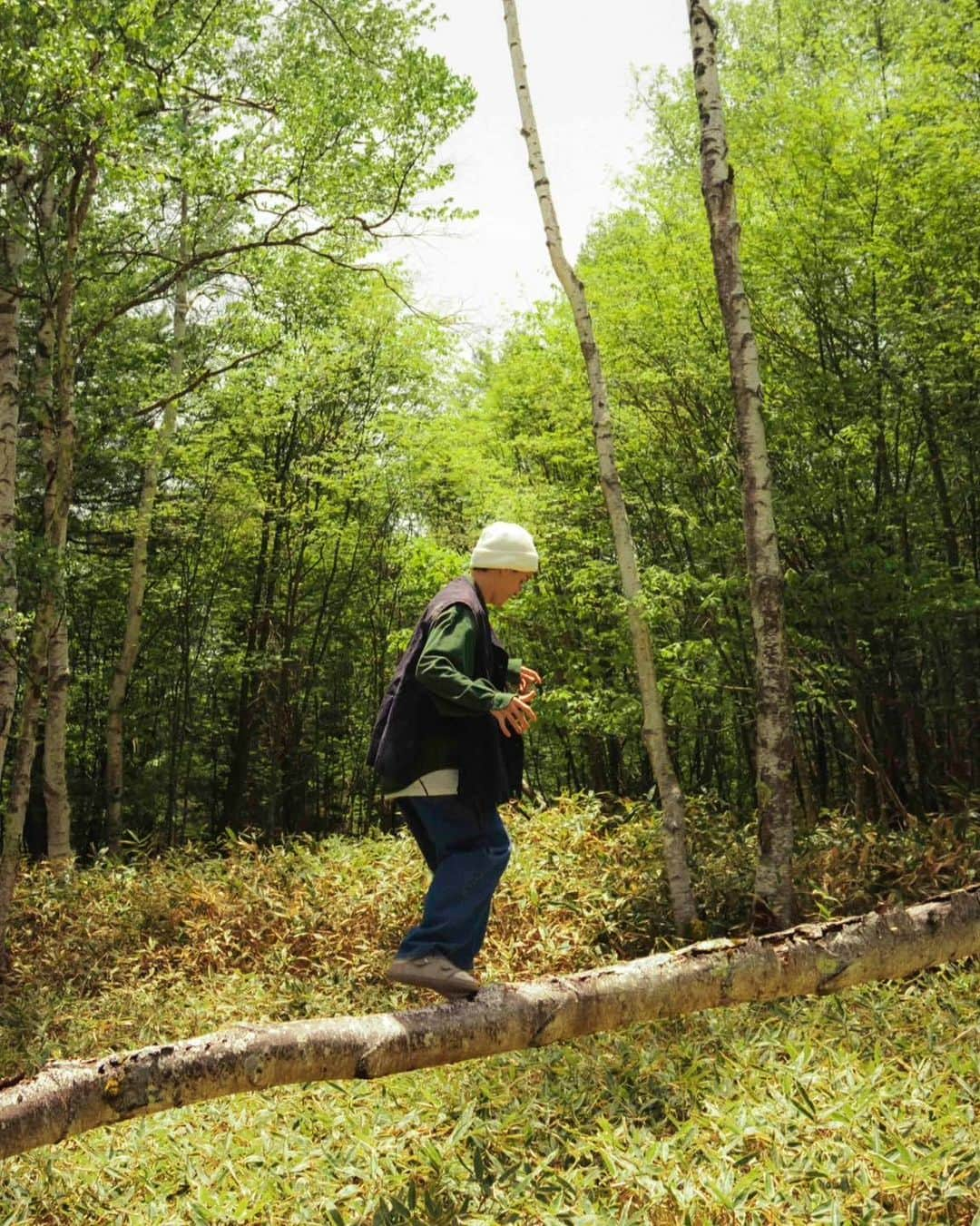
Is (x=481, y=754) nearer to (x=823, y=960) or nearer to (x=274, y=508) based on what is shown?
(x=823, y=960)

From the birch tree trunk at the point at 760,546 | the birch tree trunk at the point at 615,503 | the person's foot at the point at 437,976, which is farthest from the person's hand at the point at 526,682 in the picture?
the birch tree trunk at the point at 615,503

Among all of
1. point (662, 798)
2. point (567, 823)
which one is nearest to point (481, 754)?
point (662, 798)

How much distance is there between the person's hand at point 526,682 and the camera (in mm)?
3252

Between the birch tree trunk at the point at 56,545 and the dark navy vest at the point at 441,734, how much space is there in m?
4.16

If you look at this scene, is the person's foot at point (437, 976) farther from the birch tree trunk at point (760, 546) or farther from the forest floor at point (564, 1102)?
the birch tree trunk at point (760, 546)

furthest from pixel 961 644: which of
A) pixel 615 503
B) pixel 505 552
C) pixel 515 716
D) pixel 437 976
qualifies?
pixel 437 976

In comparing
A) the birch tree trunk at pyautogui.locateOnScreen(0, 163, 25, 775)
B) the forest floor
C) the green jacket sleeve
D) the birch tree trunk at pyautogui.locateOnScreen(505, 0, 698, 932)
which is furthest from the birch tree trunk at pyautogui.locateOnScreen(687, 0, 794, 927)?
the birch tree trunk at pyautogui.locateOnScreen(0, 163, 25, 775)

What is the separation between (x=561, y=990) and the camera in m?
Result: 2.83

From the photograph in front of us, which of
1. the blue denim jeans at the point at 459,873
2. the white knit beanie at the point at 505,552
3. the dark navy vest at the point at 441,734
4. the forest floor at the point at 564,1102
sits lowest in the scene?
the forest floor at the point at 564,1102

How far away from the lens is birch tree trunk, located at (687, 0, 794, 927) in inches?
227

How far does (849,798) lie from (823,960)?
6911 mm

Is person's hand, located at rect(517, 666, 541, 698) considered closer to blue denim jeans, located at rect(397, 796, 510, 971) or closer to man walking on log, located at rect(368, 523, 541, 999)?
man walking on log, located at rect(368, 523, 541, 999)

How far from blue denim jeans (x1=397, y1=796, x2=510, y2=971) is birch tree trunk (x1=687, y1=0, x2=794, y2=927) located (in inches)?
124

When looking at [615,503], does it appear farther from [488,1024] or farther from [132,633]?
[132,633]
